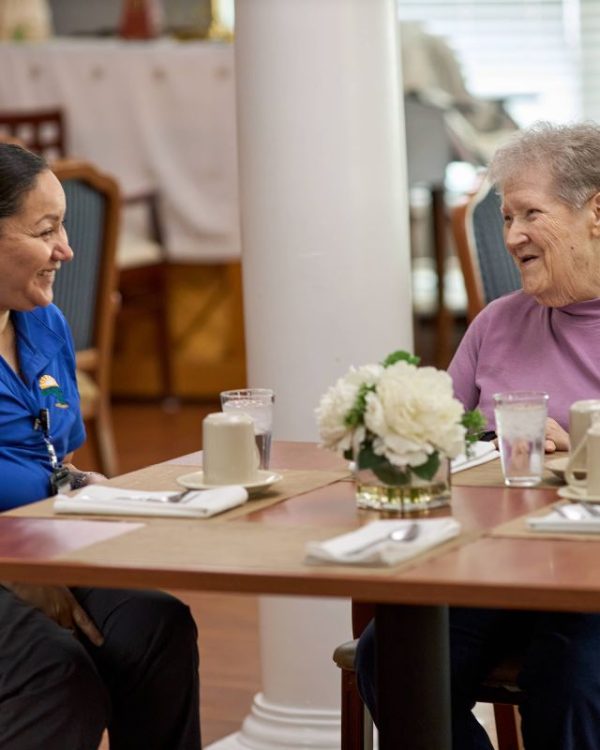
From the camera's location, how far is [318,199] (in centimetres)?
272

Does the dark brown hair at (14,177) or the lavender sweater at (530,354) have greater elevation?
the dark brown hair at (14,177)

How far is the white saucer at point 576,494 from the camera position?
1.80 meters

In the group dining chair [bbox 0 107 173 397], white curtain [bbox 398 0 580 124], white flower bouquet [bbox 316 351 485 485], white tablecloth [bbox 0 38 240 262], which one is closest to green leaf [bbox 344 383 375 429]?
white flower bouquet [bbox 316 351 485 485]

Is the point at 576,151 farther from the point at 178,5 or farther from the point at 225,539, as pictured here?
the point at 178,5

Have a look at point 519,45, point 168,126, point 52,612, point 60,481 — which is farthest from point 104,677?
point 519,45

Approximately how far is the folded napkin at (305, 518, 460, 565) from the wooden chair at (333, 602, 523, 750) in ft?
1.44

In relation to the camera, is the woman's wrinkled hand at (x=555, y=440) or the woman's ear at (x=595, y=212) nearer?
the woman's wrinkled hand at (x=555, y=440)

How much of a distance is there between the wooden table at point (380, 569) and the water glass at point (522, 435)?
0.03m

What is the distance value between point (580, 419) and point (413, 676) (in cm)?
37

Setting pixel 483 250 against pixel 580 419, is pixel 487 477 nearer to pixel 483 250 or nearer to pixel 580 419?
pixel 580 419

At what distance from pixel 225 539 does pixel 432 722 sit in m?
0.35

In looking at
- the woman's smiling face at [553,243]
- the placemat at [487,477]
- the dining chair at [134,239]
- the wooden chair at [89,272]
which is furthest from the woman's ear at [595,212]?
the dining chair at [134,239]

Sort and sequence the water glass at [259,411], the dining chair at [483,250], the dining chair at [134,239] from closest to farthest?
the water glass at [259,411] < the dining chair at [483,250] < the dining chair at [134,239]

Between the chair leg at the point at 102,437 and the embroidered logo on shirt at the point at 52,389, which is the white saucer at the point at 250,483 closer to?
the embroidered logo on shirt at the point at 52,389
